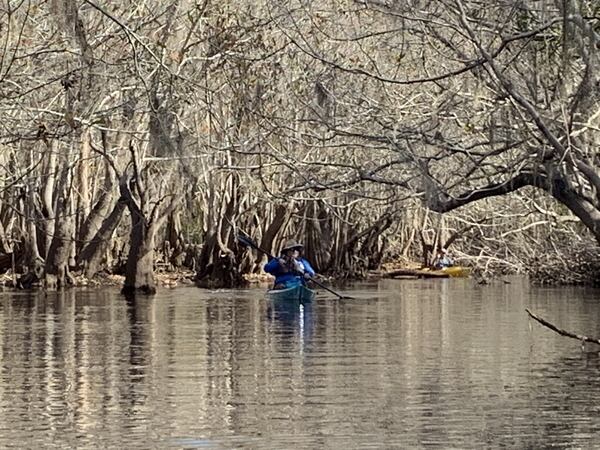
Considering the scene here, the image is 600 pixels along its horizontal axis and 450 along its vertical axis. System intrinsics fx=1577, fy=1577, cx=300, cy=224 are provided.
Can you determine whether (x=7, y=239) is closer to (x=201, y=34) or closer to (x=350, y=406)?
(x=201, y=34)

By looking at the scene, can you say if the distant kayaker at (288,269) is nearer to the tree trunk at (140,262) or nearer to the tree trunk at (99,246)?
the tree trunk at (140,262)

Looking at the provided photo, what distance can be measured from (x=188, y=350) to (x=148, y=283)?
18848 mm

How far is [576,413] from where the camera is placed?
16781mm

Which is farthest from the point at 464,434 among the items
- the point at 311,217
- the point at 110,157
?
the point at 311,217

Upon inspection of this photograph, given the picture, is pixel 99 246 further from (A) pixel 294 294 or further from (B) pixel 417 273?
(B) pixel 417 273

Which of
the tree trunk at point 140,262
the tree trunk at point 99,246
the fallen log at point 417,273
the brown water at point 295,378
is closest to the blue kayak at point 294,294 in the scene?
the brown water at point 295,378

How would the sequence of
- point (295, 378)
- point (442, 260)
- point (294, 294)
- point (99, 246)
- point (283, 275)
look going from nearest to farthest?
point (295, 378), point (294, 294), point (283, 275), point (99, 246), point (442, 260)

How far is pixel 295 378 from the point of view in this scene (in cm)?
2053

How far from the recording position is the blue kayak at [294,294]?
38.3m

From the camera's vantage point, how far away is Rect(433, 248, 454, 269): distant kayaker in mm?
62094

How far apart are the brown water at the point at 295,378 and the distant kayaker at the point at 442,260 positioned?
83.4 feet

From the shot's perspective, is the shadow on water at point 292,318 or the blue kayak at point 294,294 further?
the blue kayak at point 294,294

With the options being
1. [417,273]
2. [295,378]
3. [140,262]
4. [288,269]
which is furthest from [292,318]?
[417,273]

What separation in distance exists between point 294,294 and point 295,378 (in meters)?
17.8
